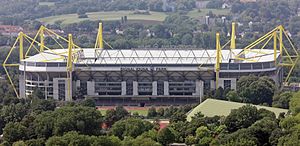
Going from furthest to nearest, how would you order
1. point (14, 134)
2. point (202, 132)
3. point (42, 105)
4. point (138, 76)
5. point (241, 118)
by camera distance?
point (138, 76) < point (42, 105) < point (241, 118) < point (14, 134) < point (202, 132)

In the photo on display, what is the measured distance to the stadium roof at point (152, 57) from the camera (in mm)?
47969

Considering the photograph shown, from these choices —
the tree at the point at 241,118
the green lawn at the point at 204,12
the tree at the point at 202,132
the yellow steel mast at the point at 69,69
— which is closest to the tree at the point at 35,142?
the tree at the point at 202,132

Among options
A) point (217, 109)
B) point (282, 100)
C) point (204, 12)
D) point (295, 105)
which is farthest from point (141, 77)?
point (204, 12)

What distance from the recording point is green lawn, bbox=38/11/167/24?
91725mm

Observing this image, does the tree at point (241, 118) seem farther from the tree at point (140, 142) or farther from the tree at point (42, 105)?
the tree at point (42, 105)

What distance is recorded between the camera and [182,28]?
275 feet

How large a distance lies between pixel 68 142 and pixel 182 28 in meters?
54.5

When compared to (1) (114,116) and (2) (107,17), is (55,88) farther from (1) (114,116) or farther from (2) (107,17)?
(2) (107,17)

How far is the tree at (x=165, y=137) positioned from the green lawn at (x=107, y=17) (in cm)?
5877

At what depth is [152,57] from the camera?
48.5 meters

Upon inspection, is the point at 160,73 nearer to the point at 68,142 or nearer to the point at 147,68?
the point at 147,68

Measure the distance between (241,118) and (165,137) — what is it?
9.50ft

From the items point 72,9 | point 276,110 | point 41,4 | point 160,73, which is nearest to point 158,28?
point 72,9

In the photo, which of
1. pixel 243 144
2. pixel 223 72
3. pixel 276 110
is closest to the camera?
pixel 243 144
